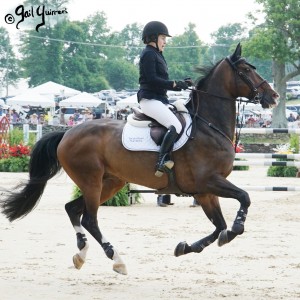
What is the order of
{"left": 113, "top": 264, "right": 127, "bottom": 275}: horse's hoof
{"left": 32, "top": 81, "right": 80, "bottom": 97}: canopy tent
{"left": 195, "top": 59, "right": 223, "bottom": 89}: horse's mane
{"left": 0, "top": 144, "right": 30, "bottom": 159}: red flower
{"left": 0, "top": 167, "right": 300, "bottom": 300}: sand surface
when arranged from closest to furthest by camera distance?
{"left": 0, "top": 167, "right": 300, "bottom": 300}: sand surface < {"left": 113, "top": 264, "right": 127, "bottom": 275}: horse's hoof < {"left": 195, "top": 59, "right": 223, "bottom": 89}: horse's mane < {"left": 0, "top": 144, "right": 30, "bottom": 159}: red flower < {"left": 32, "top": 81, "right": 80, "bottom": 97}: canopy tent

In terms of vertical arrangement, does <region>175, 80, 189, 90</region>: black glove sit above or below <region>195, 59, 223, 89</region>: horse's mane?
below

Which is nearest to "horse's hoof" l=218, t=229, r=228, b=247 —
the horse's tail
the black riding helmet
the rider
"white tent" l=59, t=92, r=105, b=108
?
the rider

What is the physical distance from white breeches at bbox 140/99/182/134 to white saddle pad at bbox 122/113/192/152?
103 mm

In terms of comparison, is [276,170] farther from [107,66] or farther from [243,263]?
[107,66]

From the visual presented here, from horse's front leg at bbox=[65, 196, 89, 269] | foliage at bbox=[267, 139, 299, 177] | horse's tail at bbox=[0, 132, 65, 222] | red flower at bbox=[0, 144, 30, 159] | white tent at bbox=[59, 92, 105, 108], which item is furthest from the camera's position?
white tent at bbox=[59, 92, 105, 108]

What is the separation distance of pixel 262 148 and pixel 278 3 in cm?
1907

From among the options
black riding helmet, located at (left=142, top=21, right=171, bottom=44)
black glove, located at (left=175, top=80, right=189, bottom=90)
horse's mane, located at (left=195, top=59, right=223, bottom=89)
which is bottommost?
black glove, located at (left=175, top=80, right=189, bottom=90)

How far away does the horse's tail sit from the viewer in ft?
32.3

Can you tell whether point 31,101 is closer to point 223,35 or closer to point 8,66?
point 8,66

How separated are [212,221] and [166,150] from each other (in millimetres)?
855

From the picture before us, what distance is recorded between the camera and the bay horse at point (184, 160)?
8.80 meters

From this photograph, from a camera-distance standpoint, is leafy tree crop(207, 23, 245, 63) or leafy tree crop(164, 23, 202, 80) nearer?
leafy tree crop(164, 23, 202, 80)

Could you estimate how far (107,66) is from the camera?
4080 inches

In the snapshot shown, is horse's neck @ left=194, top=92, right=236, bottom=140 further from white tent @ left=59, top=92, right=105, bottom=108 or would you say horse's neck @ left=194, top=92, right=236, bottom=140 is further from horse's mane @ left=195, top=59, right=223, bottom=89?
white tent @ left=59, top=92, right=105, bottom=108
